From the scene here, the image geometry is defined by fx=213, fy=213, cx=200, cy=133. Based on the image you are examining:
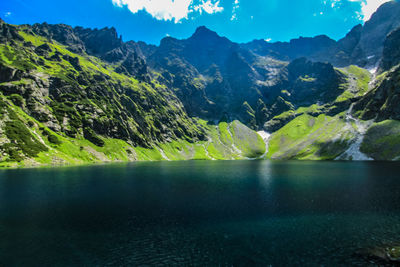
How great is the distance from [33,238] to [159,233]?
62.2 ft

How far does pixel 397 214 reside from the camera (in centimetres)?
4178

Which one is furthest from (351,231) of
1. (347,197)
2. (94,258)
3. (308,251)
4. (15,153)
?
(15,153)

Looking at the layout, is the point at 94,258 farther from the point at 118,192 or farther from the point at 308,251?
the point at 118,192

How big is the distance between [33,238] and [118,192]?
32597mm

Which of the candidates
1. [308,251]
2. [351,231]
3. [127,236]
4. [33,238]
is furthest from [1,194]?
[351,231]

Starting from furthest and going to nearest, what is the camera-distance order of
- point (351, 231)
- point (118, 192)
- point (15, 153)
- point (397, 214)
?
point (15, 153)
point (118, 192)
point (397, 214)
point (351, 231)

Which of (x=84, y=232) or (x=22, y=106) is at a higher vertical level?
(x=22, y=106)

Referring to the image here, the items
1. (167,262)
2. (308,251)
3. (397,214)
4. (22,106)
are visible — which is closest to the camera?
(167,262)

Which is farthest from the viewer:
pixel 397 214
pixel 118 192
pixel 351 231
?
pixel 118 192

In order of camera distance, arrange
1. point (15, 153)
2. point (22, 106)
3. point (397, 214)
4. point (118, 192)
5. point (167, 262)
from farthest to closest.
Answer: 1. point (22, 106)
2. point (15, 153)
3. point (118, 192)
4. point (397, 214)
5. point (167, 262)

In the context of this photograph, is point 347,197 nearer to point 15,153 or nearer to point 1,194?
point 1,194

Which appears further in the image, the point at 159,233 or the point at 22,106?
the point at 22,106

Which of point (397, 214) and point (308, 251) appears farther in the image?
point (397, 214)

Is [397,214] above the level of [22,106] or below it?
below
